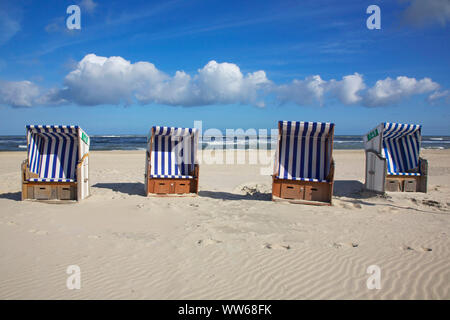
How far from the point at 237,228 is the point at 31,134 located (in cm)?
553

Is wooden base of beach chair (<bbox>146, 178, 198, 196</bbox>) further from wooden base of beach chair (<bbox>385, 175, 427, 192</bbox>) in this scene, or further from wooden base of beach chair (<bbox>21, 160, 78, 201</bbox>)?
wooden base of beach chair (<bbox>385, 175, 427, 192</bbox>)

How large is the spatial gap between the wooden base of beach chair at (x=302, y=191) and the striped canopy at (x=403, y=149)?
297cm

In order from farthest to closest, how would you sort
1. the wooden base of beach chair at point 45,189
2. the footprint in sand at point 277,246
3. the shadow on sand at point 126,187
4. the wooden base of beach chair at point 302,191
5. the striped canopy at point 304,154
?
1. the shadow on sand at point 126,187
2. the striped canopy at point 304,154
3. the wooden base of beach chair at point 302,191
4. the wooden base of beach chair at point 45,189
5. the footprint in sand at point 277,246

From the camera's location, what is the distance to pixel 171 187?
822cm

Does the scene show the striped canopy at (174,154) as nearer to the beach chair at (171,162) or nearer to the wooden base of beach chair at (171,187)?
the beach chair at (171,162)

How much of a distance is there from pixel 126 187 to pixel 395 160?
8023 millimetres

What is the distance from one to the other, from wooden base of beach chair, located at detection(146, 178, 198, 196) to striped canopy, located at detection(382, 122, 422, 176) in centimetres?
566

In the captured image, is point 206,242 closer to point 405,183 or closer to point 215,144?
point 405,183

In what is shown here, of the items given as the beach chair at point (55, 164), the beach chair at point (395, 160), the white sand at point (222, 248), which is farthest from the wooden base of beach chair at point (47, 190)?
the beach chair at point (395, 160)

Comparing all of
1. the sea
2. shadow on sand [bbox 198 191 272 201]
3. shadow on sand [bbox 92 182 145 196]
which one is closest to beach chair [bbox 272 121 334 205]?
shadow on sand [bbox 198 191 272 201]

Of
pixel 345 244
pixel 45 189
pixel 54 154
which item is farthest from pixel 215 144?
pixel 345 244

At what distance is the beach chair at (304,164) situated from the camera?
7.57m

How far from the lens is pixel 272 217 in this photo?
20.6 ft

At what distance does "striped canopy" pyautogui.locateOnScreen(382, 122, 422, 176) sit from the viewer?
9.37m
